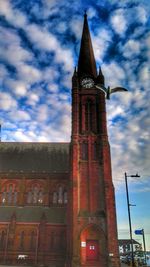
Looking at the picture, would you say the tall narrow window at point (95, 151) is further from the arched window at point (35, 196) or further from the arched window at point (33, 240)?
the arched window at point (33, 240)

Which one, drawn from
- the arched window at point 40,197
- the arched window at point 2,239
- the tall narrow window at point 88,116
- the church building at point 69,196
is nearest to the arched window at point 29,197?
the church building at point 69,196

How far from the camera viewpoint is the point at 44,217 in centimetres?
3953

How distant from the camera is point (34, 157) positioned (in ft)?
160

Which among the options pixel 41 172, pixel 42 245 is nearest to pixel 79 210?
pixel 42 245

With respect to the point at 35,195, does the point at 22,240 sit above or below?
below

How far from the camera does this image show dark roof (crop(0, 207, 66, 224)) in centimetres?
4000

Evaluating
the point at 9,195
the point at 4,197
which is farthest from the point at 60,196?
the point at 4,197

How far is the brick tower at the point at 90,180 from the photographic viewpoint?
33.3 meters

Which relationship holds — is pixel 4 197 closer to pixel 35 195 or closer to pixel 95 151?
pixel 35 195

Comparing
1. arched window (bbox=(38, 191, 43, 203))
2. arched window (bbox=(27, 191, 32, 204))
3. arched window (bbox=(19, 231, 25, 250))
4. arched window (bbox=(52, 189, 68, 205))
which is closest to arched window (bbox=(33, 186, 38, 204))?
arched window (bbox=(38, 191, 43, 203))

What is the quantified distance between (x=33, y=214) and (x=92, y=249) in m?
12.1

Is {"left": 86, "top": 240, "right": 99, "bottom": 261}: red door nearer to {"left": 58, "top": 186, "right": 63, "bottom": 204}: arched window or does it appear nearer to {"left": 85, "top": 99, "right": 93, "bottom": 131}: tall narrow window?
{"left": 58, "top": 186, "right": 63, "bottom": 204}: arched window

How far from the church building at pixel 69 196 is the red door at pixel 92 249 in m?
0.06

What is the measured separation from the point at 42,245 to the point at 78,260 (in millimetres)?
7980
